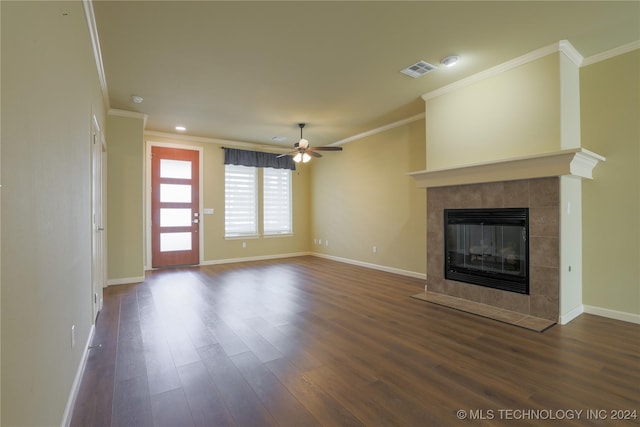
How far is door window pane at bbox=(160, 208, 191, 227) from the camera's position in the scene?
6.41 meters

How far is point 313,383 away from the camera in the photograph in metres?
2.10

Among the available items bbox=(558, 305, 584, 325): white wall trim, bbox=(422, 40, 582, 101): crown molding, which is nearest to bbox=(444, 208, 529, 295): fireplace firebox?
bbox=(558, 305, 584, 325): white wall trim

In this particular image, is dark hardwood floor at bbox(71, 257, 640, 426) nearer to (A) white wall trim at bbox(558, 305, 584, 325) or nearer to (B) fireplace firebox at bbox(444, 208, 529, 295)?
(A) white wall trim at bbox(558, 305, 584, 325)

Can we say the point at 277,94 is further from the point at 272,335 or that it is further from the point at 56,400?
the point at 56,400

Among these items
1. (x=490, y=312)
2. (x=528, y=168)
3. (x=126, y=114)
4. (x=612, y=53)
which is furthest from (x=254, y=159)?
(x=612, y=53)

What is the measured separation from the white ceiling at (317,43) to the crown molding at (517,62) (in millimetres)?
81

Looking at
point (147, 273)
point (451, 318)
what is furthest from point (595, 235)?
point (147, 273)

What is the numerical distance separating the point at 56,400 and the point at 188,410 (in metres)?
0.66

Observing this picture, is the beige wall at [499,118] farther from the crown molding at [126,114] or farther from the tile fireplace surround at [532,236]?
the crown molding at [126,114]

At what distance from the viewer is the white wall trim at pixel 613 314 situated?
10.3 ft

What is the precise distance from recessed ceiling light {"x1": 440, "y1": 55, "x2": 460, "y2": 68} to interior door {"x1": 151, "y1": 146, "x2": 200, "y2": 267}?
5319 mm

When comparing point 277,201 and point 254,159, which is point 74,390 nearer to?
point 254,159

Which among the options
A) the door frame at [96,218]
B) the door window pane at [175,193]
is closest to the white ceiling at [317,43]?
the door frame at [96,218]

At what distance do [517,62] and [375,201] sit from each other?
11.0 ft
